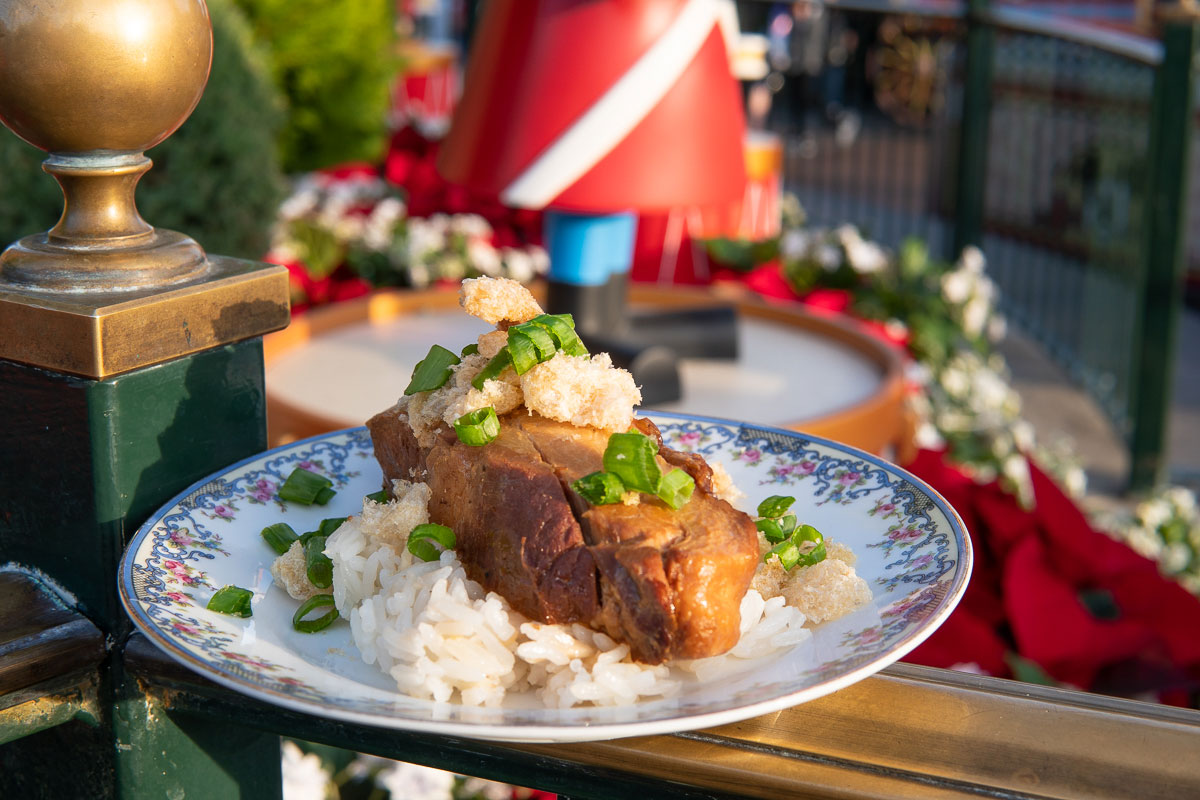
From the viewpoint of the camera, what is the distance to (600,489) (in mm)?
886

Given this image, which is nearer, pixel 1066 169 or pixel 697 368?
pixel 697 368

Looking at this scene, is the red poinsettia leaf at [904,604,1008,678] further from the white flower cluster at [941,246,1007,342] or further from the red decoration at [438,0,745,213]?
the white flower cluster at [941,246,1007,342]

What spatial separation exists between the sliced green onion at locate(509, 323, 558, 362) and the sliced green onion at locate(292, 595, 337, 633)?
256 mm

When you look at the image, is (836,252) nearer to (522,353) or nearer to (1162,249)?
(1162,249)

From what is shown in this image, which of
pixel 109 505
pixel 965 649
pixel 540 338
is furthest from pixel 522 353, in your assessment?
pixel 965 649

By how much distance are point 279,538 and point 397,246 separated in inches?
109

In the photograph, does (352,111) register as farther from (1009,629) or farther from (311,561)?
(311,561)

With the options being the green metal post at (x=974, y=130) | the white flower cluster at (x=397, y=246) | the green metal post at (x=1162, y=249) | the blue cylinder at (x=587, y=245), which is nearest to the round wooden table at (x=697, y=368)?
the blue cylinder at (x=587, y=245)

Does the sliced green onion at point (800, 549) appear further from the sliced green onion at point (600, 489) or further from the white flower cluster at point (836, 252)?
the white flower cluster at point (836, 252)

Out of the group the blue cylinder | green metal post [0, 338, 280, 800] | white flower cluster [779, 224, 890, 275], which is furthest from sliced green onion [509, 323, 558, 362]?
white flower cluster [779, 224, 890, 275]

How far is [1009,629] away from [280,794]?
1.13m

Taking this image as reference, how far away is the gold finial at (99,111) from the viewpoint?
99 centimetres

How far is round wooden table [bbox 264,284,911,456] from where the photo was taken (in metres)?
2.19

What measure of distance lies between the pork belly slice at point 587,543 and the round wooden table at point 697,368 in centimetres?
107
